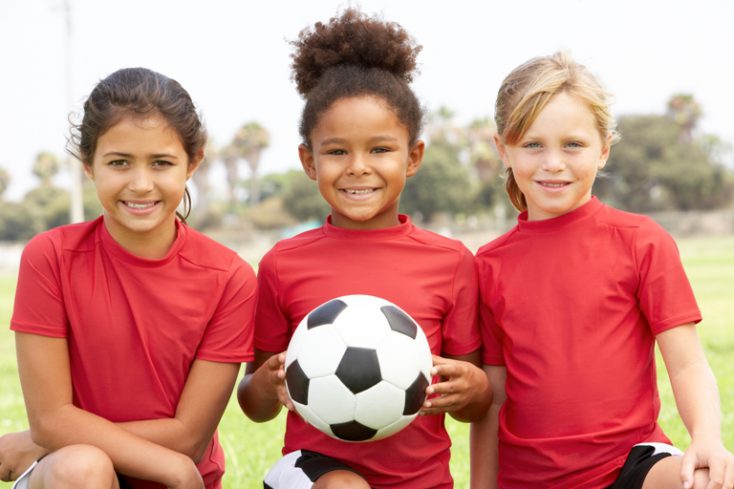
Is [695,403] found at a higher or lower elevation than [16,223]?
higher

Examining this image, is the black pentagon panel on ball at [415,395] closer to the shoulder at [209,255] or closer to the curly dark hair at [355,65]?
the shoulder at [209,255]

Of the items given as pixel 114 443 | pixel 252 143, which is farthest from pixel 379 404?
pixel 252 143

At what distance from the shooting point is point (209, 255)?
346cm

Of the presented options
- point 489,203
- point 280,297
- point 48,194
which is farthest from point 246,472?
point 48,194

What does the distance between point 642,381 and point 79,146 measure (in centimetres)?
234

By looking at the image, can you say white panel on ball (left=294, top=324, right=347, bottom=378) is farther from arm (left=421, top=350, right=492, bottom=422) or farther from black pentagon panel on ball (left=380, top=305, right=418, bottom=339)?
arm (left=421, top=350, right=492, bottom=422)

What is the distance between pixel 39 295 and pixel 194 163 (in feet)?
2.55

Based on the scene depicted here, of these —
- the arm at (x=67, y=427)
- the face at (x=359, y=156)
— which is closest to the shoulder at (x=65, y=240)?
the arm at (x=67, y=427)

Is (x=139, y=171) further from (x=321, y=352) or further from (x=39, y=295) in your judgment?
(x=321, y=352)

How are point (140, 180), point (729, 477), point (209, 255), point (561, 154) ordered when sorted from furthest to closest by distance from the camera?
1. point (209, 255)
2. point (561, 154)
3. point (140, 180)
4. point (729, 477)

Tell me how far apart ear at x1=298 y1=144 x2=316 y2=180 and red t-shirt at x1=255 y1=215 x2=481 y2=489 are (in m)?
0.25

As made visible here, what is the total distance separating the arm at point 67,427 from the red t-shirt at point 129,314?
7 centimetres

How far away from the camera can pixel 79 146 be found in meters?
3.45

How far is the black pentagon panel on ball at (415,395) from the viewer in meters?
2.95
